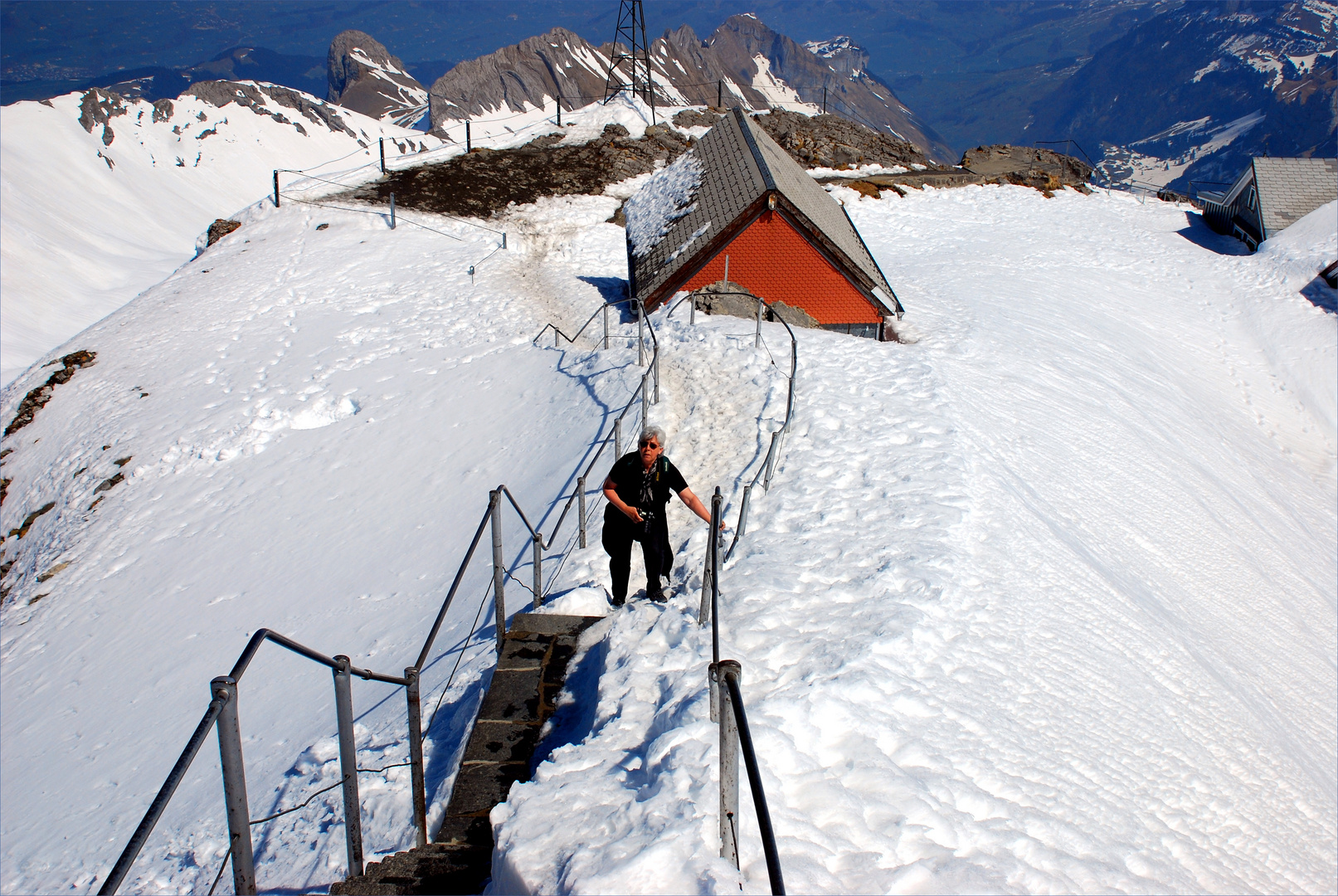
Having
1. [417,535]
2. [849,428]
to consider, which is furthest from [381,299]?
[849,428]

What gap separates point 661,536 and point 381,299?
17881 millimetres

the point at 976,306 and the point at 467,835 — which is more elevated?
the point at 976,306

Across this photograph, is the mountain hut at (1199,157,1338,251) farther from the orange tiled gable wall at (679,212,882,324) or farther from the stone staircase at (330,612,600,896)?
the stone staircase at (330,612,600,896)

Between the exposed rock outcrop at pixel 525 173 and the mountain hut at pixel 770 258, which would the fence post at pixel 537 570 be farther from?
the exposed rock outcrop at pixel 525 173

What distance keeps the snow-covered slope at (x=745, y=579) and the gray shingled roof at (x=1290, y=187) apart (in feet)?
29.0

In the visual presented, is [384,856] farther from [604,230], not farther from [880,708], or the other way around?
[604,230]

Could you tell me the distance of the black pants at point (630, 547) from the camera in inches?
289

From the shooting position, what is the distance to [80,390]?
2002 cm

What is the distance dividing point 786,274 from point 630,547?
45.9ft

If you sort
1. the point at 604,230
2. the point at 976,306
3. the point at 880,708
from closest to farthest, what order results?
the point at 880,708
the point at 976,306
the point at 604,230

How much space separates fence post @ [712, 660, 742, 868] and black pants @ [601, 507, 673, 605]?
10.8 feet

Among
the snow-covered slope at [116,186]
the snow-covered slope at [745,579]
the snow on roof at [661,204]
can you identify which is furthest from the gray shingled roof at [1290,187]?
the snow-covered slope at [116,186]

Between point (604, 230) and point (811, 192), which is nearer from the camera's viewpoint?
point (811, 192)

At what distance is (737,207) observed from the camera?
1981 cm
